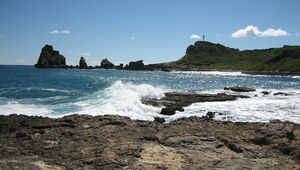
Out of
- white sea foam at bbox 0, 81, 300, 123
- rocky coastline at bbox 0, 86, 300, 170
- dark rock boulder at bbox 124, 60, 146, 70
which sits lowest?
white sea foam at bbox 0, 81, 300, 123

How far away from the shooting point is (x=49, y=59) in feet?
584

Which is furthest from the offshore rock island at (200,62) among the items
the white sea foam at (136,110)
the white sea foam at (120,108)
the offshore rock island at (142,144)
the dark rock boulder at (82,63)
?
the offshore rock island at (142,144)

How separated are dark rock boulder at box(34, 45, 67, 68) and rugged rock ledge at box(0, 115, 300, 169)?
173 m

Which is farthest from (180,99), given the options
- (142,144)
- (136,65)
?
(136,65)

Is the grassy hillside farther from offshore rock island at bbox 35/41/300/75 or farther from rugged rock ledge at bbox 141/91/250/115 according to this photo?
rugged rock ledge at bbox 141/91/250/115

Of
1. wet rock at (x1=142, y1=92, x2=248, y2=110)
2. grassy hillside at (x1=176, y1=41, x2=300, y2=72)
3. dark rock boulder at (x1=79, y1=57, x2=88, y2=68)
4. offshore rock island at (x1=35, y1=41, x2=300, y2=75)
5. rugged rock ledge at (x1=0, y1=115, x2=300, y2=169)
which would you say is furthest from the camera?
dark rock boulder at (x1=79, y1=57, x2=88, y2=68)

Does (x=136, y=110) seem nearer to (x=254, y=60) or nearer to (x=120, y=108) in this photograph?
(x=120, y=108)

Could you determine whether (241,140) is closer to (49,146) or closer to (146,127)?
(146,127)

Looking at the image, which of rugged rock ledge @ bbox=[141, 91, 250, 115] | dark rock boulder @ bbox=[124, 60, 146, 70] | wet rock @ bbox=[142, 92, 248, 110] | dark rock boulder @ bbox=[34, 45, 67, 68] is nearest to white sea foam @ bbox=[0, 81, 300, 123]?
rugged rock ledge @ bbox=[141, 91, 250, 115]

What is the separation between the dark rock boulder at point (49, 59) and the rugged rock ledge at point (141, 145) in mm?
173152

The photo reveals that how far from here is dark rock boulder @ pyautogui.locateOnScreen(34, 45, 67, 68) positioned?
579ft

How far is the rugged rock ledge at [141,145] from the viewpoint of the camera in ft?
26.9

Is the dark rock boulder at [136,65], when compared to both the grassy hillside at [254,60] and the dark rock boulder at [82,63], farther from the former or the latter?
the dark rock boulder at [82,63]

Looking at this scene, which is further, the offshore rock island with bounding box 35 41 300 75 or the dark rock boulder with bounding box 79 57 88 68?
the dark rock boulder with bounding box 79 57 88 68
